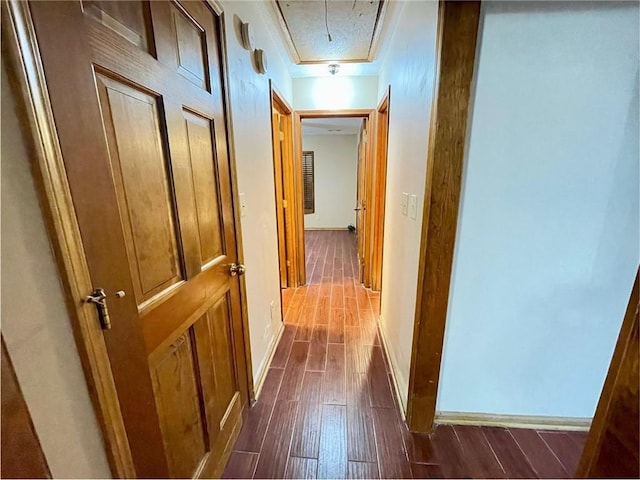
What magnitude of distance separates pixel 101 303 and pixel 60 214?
20cm

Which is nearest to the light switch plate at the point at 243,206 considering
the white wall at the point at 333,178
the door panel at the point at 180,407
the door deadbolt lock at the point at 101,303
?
the door panel at the point at 180,407

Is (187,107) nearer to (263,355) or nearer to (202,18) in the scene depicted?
(202,18)

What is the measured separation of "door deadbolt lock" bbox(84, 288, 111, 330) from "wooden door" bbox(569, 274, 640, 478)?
3.48 feet

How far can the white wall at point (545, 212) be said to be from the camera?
102 cm

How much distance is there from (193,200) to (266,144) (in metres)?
1.07

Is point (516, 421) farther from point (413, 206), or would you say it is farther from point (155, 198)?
point (155, 198)

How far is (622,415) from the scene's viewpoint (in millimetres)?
514

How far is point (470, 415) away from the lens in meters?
1.47

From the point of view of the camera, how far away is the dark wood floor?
125 centimetres

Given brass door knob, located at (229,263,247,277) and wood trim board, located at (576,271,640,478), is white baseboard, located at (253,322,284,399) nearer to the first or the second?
brass door knob, located at (229,263,247,277)

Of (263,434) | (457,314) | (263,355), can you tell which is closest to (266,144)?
(263,355)

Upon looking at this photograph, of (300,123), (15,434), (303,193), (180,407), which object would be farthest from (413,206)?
(303,193)

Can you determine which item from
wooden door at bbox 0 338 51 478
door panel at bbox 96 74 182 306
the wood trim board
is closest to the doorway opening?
door panel at bbox 96 74 182 306

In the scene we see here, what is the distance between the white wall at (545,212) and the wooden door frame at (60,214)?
1285 millimetres
